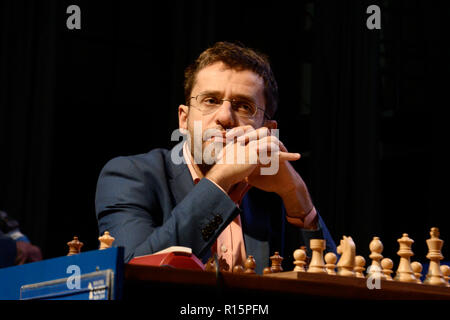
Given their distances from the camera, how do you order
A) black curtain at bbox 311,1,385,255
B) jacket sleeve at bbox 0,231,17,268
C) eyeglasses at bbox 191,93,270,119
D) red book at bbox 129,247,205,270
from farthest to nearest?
black curtain at bbox 311,1,385,255, jacket sleeve at bbox 0,231,17,268, eyeglasses at bbox 191,93,270,119, red book at bbox 129,247,205,270

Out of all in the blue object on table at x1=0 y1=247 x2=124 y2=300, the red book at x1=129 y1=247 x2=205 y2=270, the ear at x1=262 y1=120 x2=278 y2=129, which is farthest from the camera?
the ear at x1=262 y1=120 x2=278 y2=129

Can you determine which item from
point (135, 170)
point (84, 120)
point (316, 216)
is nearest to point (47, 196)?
point (84, 120)

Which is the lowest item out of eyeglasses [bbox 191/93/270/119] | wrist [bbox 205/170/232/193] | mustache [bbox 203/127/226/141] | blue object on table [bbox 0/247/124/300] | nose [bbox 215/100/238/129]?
blue object on table [bbox 0/247/124/300]

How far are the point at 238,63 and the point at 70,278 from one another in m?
1.14

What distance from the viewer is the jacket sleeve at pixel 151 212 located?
1.57 meters

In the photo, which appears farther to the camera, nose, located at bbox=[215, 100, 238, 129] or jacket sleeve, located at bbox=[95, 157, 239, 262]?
nose, located at bbox=[215, 100, 238, 129]

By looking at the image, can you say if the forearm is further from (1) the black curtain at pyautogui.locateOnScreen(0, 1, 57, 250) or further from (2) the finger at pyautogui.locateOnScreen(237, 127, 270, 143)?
(1) the black curtain at pyautogui.locateOnScreen(0, 1, 57, 250)

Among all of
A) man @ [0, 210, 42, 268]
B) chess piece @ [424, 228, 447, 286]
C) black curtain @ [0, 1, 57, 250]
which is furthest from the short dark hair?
black curtain @ [0, 1, 57, 250]

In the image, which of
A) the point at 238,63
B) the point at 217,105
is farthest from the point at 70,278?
the point at 238,63

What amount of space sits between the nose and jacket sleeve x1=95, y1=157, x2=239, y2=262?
246 mm

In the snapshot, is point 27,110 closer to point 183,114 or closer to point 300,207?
point 183,114

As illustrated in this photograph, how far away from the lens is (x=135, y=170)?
1985 mm

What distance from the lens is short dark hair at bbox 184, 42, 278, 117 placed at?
2.06 m
